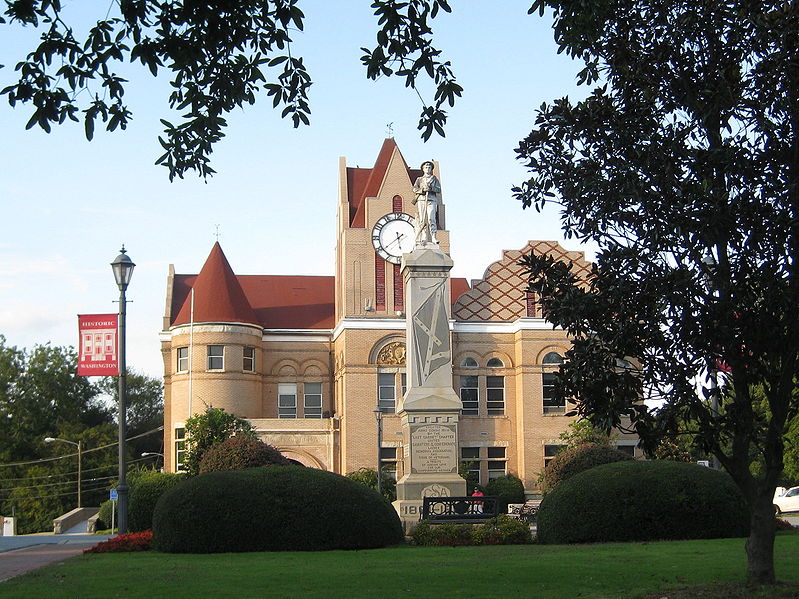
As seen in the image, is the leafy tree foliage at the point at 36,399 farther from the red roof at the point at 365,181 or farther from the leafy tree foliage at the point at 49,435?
the red roof at the point at 365,181

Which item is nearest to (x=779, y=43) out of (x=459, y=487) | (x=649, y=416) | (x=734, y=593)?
(x=649, y=416)

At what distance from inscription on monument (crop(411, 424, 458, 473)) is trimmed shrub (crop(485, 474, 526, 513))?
68.1ft

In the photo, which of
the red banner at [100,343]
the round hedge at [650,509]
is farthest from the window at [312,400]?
→ the round hedge at [650,509]

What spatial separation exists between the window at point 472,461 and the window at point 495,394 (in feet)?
7.27

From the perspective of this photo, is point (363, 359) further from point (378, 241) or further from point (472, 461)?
point (472, 461)

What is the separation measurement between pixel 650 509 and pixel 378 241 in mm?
36103

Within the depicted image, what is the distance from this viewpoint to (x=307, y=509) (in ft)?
66.7

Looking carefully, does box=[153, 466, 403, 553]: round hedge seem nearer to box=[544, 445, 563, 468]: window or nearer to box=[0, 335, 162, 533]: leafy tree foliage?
box=[544, 445, 563, 468]: window

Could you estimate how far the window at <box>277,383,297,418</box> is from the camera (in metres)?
57.0

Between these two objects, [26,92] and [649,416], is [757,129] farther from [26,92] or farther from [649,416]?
[26,92]

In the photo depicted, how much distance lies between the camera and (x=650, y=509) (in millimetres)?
20312

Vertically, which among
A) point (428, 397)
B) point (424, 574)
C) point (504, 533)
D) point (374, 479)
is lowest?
point (374, 479)

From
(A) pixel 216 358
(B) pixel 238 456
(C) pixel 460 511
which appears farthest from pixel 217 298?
(C) pixel 460 511

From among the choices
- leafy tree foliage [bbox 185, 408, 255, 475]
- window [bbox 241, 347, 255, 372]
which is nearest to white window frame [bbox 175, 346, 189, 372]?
window [bbox 241, 347, 255, 372]
